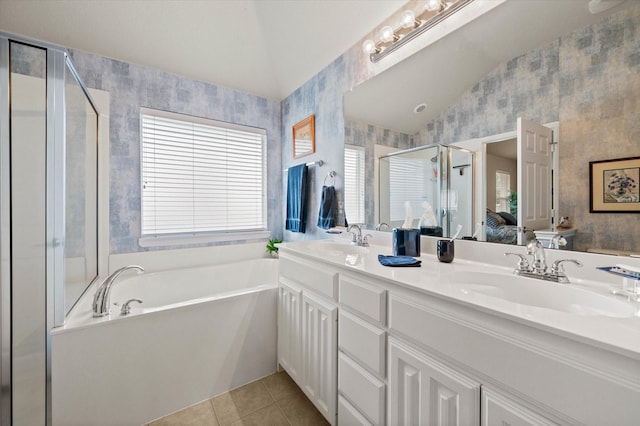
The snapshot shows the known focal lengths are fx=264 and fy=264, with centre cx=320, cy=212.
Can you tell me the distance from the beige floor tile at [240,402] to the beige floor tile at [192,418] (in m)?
0.04

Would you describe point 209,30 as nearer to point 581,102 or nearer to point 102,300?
point 102,300

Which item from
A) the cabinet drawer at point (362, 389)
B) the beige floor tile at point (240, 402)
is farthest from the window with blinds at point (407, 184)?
the beige floor tile at point (240, 402)

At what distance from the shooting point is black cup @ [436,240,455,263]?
123 cm

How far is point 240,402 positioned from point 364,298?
118cm

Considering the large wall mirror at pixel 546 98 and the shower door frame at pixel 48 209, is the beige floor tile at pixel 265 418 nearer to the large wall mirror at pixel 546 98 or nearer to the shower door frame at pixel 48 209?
the shower door frame at pixel 48 209

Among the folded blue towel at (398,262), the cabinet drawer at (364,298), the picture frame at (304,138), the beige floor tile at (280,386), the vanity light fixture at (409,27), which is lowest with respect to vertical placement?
the beige floor tile at (280,386)

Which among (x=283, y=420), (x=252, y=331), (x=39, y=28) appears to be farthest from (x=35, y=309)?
(x=39, y=28)

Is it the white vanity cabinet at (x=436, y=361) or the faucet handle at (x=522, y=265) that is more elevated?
the faucet handle at (x=522, y=265)

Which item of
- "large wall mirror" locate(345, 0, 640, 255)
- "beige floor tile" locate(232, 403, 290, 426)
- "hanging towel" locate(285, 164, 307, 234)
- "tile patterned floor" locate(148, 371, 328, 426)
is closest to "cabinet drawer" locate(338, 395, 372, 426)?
"tile patterned floor" locate(148, 371, 328, 426)

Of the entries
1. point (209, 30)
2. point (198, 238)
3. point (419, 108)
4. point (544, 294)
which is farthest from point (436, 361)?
point (209, 30)

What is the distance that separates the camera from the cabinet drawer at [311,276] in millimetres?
1286

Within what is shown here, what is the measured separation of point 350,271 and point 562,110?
1.00 m

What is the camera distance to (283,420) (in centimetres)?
147

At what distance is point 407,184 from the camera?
1.55m
